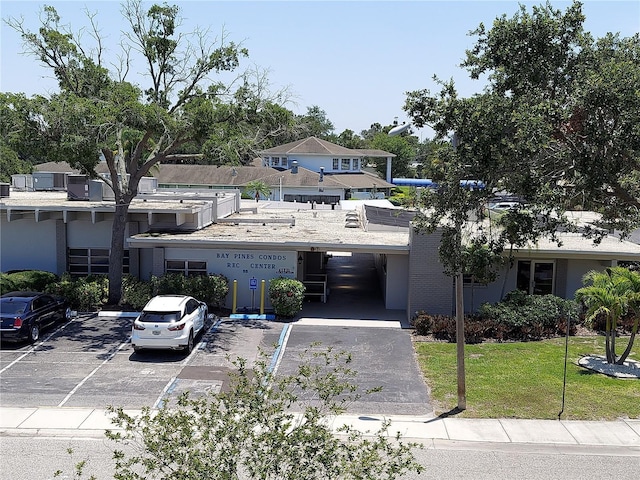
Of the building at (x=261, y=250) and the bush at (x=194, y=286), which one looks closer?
the building at (x=261, y=250)

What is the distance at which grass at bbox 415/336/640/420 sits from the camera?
1620cm

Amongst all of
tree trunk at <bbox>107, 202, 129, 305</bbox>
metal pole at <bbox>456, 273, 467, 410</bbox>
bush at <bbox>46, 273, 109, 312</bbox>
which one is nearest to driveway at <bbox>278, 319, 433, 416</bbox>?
metal pole at <bbox>456, 273, 467, 410</bbox>

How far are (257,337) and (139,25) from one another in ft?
45.2

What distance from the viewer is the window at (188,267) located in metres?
26.1

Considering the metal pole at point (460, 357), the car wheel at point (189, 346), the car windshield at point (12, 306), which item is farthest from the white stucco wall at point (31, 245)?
the metal pole at point (460, 357)

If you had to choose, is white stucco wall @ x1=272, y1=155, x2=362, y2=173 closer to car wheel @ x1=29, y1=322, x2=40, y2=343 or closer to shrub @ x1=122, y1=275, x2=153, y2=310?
shrub @ x1=122, y1=275, x2=153, y2=310

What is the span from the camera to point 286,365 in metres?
19.6

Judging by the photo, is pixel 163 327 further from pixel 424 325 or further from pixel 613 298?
pixel 613 298

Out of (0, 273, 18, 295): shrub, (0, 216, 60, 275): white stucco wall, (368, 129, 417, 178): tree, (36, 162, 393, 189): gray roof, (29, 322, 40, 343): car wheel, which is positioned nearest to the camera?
(29, 322, 40, 343): car wheel

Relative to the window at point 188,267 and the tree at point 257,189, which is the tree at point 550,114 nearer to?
the window at point 188,267

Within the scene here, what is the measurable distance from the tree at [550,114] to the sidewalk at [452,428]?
466 cm

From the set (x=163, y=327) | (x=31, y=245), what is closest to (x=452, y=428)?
(x=163, y=327)

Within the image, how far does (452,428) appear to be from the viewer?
1522cm

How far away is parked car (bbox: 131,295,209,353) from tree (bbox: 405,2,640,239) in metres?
9.18
